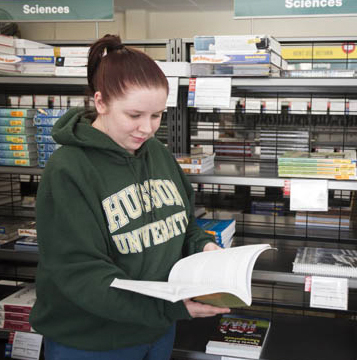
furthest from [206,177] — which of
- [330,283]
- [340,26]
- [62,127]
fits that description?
[340,26]

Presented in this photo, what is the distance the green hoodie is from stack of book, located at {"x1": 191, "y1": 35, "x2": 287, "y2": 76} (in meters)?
0.66

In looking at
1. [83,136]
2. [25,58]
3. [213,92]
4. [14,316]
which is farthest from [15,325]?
[213,92]

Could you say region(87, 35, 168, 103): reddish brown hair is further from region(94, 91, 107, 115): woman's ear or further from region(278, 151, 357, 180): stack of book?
region(278, 151, 357, 180): stack of book

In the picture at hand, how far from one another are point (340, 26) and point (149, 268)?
8.10m

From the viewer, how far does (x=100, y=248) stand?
Result: 4.34 feet

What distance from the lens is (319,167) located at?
2084 millimetres

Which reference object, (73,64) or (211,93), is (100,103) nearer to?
(211,93)

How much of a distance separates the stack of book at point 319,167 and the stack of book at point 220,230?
0.39m

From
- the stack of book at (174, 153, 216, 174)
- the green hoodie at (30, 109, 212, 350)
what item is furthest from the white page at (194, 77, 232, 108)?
the green hoodie at (30, 109, 212, 350)

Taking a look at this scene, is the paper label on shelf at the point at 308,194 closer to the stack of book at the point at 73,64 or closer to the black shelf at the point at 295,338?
the black shelf at the point at 295,338

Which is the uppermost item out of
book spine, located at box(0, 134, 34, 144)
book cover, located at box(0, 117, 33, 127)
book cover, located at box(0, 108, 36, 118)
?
book cover, located at box(0, 108, 36, 118)

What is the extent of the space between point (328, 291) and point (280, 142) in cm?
102

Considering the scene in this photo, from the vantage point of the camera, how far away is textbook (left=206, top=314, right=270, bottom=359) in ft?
7.24

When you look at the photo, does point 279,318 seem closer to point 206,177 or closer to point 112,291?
point 206,177
